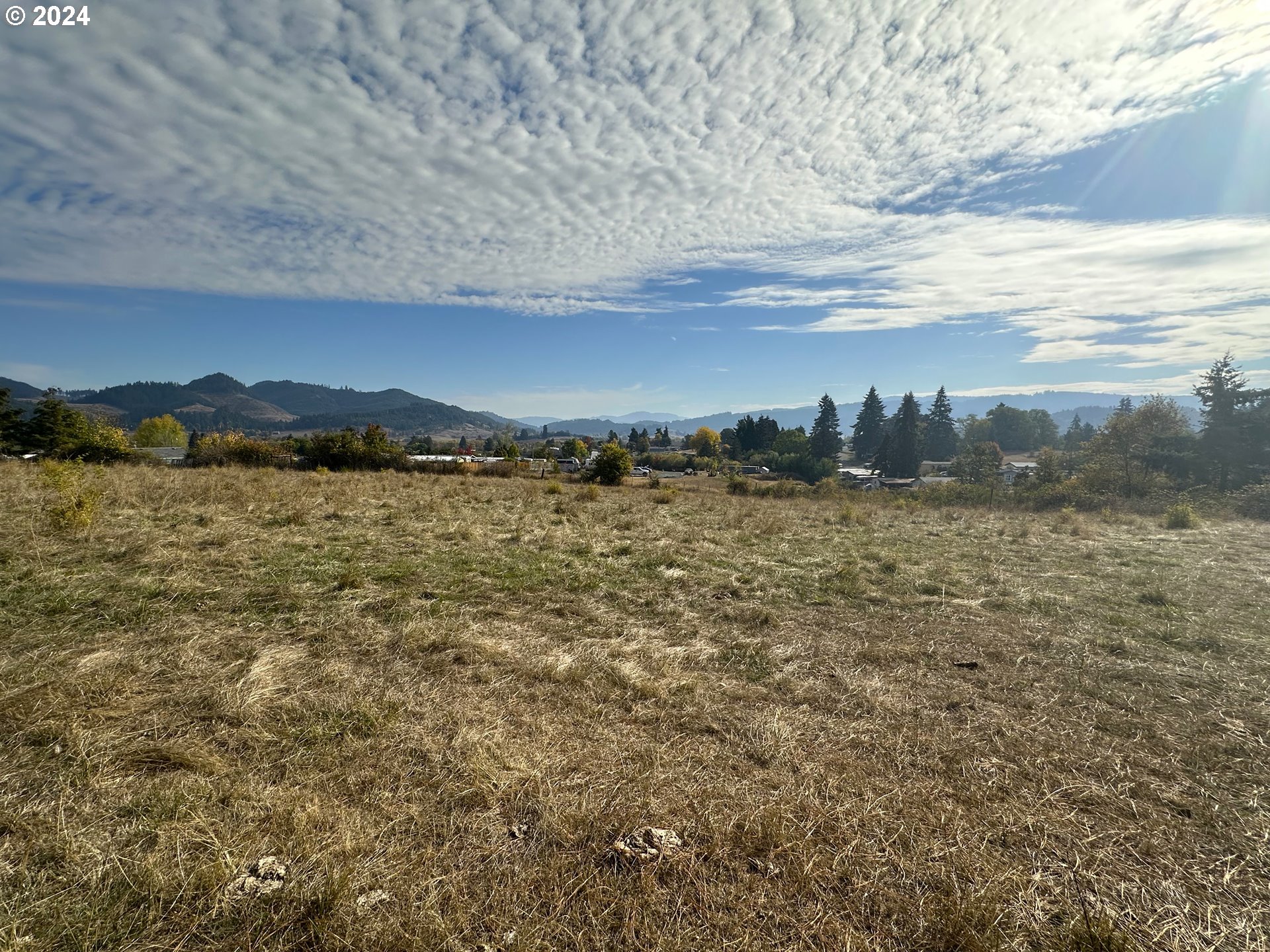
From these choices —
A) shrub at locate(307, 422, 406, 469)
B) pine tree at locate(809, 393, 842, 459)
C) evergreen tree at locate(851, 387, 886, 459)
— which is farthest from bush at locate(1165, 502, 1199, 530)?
evergreen tree at locate(851, 387, 886, 459)

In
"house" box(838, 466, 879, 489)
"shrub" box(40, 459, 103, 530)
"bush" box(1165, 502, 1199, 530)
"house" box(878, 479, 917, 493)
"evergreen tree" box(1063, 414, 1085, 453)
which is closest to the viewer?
"shrub" box(40, 459, 103, 530)

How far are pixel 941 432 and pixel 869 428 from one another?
40.8 feet

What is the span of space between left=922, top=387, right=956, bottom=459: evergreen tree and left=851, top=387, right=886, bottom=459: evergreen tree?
26.4ft

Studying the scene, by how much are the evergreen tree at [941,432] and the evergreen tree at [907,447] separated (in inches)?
874

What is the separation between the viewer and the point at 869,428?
315 feet

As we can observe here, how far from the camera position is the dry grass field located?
7.25 ft

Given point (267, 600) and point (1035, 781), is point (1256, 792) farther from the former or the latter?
point (267, 600)

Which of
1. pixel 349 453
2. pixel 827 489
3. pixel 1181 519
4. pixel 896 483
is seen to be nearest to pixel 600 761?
pixel 1181 519

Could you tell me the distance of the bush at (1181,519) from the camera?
16203 millimetres

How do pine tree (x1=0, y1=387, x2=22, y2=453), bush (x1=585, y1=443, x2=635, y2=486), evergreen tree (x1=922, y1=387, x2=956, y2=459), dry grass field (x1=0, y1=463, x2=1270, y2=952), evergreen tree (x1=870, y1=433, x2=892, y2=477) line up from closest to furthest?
1. dry grass field (x1=0, y1=463, x2=1270, y2=952)
2. bush (x1=585, y1=443, x2=635, y2=486)
3. pine tree (x1=0, y1=387, x2=22, y2=453)
4. evergreen tree (x1=870, y1=433, x2=892, y2=477)
5. evergreen tree (x1=922, y1=387, x2=956, y2=459)

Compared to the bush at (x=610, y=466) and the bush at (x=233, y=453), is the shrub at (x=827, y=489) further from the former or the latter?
the bush at (x=233, y=453)

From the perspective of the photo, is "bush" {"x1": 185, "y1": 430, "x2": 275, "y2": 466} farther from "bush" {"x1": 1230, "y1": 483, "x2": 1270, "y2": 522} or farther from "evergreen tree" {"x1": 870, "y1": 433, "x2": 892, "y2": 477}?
"evergreen tree" {"x1": 870, "y1": 433, "x2": 892, "y2": 477}

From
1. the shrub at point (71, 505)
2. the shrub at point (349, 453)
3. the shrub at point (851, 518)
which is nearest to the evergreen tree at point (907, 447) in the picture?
the shrub at point (851, 518)

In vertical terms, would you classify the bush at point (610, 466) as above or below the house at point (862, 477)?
above
